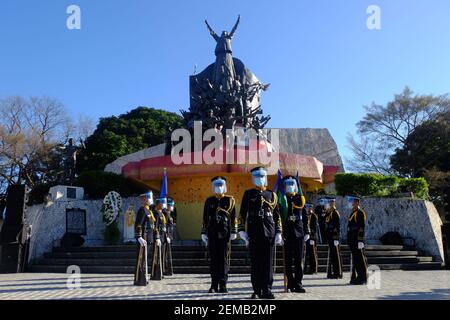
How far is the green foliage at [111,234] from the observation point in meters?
18.0


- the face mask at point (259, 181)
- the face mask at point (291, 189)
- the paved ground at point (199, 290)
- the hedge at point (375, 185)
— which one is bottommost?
the paved ground at point (199, 290)

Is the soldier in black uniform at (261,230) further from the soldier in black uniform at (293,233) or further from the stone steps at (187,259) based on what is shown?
the stone steps at (187,259)

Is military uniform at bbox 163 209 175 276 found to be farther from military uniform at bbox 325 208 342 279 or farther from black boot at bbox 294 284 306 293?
black boot at bbox 294 284 306 293

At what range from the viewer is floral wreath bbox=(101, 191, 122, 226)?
18.3 metres

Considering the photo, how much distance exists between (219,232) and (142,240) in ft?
7.21

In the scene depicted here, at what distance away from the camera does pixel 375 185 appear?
19.0 meters

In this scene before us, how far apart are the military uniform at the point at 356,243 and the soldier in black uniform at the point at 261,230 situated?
11.4 ft

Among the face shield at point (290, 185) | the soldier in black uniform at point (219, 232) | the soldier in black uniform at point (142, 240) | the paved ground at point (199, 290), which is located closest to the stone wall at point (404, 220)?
the paved ground at point (199, 290)

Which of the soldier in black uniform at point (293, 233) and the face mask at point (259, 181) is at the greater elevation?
the face mask at point (259, 181)

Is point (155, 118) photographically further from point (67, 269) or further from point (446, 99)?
point (67, 269)

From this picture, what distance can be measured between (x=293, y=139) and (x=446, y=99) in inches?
499

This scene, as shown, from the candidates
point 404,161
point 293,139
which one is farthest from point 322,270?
point 293,139

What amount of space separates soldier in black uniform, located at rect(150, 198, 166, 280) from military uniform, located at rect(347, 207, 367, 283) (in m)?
4.33
